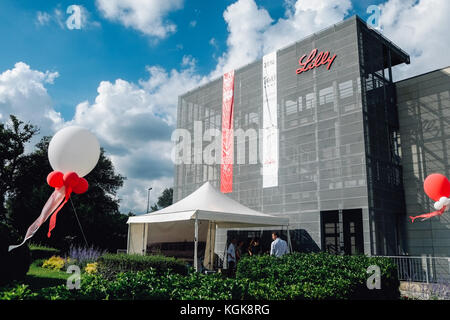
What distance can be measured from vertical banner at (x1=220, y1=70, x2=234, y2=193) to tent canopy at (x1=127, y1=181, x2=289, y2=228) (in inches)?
224

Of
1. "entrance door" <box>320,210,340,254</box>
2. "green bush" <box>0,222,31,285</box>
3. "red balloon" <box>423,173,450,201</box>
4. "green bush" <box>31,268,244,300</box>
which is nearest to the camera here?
"green bush" <box>31,268,244,300</box>

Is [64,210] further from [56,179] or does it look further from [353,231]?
[56,179]

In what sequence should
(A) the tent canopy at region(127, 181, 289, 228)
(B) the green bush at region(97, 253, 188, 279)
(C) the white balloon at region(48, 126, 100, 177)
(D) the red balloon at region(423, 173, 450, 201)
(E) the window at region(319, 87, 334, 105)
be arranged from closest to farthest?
(C) the white balloon at region(48, 126, 100, 177), (D) the red balloon at region(423, 173, 450, 201), (B) the green bush at region(97, 253, 188, 279), (A) the tent canopy at region(127, 181, 289, 228), (E) the window at region(319, 87, 334, 105)

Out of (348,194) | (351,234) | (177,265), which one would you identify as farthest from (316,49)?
(177,265)

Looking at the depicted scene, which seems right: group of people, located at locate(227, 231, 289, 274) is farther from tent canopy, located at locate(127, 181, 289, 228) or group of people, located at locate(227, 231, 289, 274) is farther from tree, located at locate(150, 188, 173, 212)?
tree, located at locate(150, 188, 173, 212)

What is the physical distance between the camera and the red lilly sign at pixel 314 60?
16516mm

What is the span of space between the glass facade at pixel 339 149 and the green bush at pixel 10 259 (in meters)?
10.9

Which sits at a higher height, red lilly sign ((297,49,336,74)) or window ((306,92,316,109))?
red lilly sign ((297,49,336,74))

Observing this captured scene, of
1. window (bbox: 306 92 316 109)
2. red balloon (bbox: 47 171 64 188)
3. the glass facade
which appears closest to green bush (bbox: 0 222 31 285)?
red balloon (bbox: 47 171 64 188)

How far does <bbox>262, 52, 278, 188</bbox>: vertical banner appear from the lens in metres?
17.9

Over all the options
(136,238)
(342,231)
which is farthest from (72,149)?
(342,231)

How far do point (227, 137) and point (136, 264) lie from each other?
12091mm

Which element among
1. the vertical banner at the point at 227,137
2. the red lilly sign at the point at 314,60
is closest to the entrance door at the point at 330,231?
the vertical banner at the point at 227,137

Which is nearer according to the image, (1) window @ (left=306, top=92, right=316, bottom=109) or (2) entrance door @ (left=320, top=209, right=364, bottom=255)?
(2) entrance door @ (left=320, top=209, right=364, bottom=255)
